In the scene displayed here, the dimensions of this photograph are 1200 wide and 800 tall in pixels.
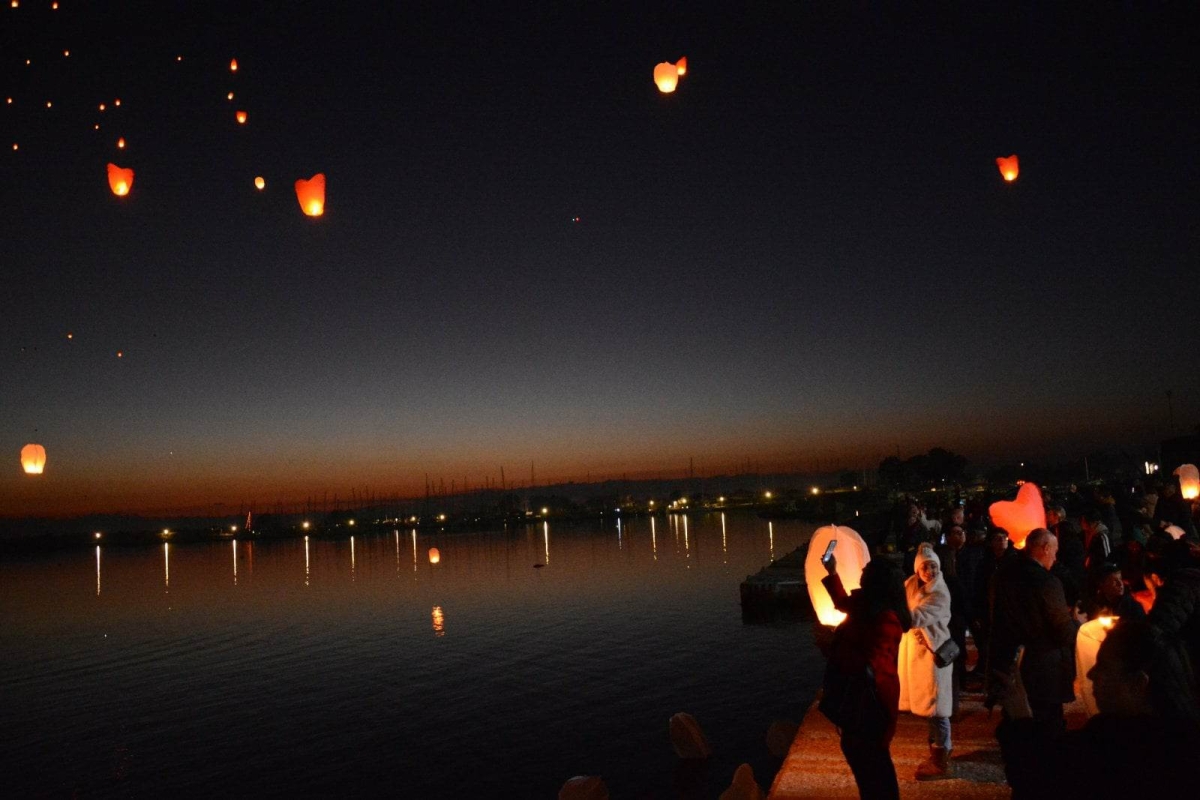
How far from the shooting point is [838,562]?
6504 millimetres

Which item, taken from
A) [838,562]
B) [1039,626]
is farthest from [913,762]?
[838,562]

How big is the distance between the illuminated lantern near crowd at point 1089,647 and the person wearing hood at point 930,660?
40.8 inches

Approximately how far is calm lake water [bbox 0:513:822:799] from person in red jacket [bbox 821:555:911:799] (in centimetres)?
1172

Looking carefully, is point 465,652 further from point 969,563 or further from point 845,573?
point 845,573

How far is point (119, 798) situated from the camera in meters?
18.9

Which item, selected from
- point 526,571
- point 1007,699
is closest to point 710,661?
point 1007,699

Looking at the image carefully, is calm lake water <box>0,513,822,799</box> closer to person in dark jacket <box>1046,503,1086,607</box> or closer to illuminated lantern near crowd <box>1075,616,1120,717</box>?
person in dark jacket <box>1046,503,1086,607</box>

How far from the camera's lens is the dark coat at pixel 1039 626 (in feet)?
19.3

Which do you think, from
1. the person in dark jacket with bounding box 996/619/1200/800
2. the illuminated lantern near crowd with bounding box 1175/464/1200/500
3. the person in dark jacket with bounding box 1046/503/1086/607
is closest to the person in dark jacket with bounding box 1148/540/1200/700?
the person in dark jacket with bounding box 996/619/1200/800

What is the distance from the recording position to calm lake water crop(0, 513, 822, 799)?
1883 centimetres

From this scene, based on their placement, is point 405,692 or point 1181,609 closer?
point 1181,609

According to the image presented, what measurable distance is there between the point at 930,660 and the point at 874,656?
231cm

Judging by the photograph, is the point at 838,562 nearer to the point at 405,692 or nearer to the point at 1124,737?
the point at 1124,737

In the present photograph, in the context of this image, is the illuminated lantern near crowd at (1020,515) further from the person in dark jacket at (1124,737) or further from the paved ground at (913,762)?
the person in dark jacket at (1124,737)
